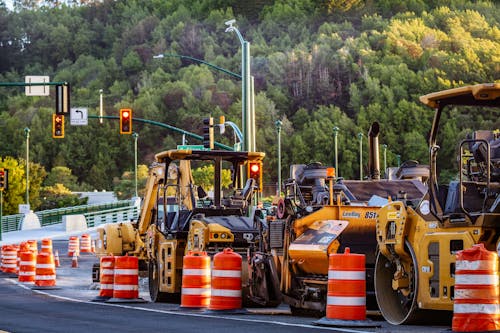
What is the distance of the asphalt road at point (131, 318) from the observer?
52.3 ft

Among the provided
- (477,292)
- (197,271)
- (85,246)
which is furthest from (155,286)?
(85,246)

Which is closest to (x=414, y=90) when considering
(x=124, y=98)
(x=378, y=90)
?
(x=378, y=90)

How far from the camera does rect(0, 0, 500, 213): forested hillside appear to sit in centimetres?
13250

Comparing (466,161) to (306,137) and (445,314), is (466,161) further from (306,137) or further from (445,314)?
(306,137)

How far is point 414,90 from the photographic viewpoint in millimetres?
141500

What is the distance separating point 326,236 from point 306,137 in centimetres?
11507

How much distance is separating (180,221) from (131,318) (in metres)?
6.47

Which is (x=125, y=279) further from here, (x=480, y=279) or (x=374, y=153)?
(x=480, y=279)

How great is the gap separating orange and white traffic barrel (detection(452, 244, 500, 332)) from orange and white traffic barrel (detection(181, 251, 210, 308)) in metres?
6.84

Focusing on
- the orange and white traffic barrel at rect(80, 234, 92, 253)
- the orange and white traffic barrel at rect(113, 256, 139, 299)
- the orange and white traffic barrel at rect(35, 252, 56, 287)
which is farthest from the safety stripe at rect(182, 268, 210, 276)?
the orange and white traffic barrel at rect(80, 234, 92, 253)

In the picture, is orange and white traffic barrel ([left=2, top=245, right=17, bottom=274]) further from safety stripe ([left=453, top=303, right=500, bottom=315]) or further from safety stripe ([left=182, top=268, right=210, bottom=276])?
safety stripe ([left=453, top=303, right=500, bottom=315])

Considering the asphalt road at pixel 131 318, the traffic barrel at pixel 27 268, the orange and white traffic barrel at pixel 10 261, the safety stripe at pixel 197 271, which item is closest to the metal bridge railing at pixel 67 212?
the orange and white traffic barrel at pixel 10 261

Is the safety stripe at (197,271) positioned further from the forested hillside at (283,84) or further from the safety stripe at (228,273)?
the forested hillside at (283,84)

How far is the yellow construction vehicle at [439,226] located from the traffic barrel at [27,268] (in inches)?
671
